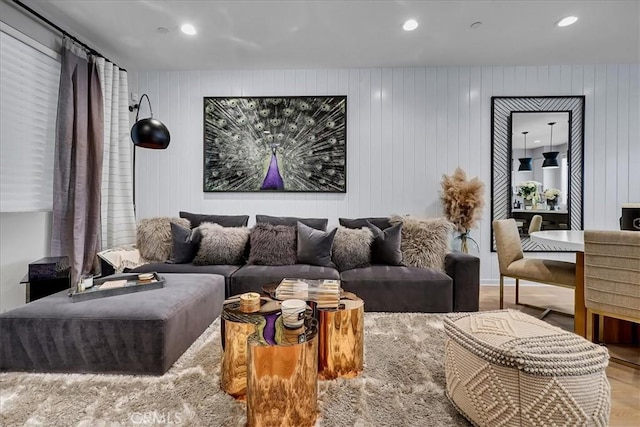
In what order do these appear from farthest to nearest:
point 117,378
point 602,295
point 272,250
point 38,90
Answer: point 272,250 → point 38,90 → point 602,295 → point 117,378

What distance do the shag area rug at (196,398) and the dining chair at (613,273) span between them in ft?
3.40

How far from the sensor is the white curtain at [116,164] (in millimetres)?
3254

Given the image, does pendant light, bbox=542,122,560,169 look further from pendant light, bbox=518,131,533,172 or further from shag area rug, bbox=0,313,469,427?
shag area rug, bbox=0,313,469,427

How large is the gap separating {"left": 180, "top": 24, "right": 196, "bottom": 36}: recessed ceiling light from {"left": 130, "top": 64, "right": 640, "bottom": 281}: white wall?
832mm

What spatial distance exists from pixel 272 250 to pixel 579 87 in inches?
155

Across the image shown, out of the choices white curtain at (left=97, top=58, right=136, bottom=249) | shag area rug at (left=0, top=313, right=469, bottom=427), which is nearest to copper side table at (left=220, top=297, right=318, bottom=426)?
shag area rug at (left=0, top=313, right=469, bottom=427)

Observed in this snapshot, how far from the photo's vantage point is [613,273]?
1.83 m

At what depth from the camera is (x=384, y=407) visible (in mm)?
1463

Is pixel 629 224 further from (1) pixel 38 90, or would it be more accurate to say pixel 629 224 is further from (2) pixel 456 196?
(1) pixel 38 90

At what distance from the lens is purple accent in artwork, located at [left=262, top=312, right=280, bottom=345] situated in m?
1.31

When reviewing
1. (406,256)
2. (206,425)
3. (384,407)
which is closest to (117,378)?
(206,425)

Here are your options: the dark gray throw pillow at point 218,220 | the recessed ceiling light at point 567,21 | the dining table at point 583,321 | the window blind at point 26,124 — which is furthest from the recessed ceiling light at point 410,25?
the window blind at point 26,124

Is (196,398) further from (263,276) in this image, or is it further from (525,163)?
(525,163)

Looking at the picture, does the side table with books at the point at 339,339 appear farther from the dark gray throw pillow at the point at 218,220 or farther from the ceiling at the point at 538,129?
the ceiling at the point at 538,129
